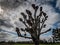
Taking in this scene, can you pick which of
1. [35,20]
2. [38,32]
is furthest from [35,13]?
[38,32]

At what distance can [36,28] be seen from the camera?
11578 millimetres

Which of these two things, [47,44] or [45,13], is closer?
[45,13]

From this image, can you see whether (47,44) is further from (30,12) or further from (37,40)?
(30,12)

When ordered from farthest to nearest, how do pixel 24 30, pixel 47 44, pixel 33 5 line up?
1. pixel 47 44
2. pixel 33 5
3. pixel 24 30

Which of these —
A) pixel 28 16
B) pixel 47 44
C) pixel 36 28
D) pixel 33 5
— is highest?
pixel 33 5

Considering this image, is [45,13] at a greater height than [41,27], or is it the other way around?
[45,13]

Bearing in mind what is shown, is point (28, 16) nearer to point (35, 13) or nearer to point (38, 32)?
point (35, 13)

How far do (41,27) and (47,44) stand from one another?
227 inches

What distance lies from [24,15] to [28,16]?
41cm

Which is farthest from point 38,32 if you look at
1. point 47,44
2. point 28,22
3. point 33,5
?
point 47,44

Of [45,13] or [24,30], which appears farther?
[45,13]

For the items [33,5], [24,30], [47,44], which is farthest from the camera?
[47,44]

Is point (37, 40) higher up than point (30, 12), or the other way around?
point (30, 12)

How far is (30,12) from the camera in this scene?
1117cm
